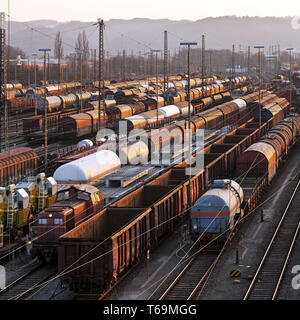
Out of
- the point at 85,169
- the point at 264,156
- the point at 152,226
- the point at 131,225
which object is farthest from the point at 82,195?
the point at 264,156

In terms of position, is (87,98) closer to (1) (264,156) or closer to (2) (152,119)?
(2) (152,119)

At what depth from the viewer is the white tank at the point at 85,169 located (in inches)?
1411

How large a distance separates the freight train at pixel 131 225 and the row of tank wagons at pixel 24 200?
459 centimetres

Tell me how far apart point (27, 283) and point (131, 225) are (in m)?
4.62

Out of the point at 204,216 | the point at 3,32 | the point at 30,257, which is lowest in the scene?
the point at 30,257

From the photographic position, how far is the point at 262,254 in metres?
28.7

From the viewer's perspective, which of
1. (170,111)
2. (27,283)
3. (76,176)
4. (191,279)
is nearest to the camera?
(191,279)

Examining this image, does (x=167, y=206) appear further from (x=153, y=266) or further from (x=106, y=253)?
(x=106, y=253)

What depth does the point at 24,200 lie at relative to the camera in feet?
101

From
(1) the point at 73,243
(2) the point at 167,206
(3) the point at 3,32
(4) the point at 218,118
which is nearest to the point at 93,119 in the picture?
(4) the point at 218,118

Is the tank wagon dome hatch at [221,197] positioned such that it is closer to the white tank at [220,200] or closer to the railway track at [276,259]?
the white tank at [220,200]

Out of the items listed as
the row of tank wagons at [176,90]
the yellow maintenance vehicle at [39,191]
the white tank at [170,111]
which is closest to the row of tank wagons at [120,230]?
the yellow maintenance vehicle at [39,191]

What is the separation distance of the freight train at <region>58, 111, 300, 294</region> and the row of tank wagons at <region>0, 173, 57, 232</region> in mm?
4590
